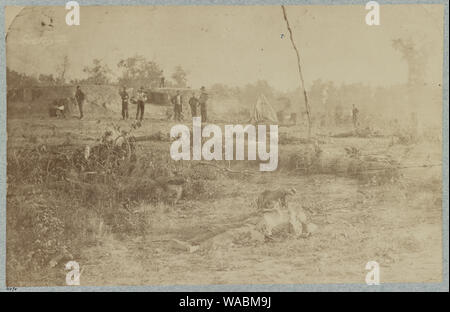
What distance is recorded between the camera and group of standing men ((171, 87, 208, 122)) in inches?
270

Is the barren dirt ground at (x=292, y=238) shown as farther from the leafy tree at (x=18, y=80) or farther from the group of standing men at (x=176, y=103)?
the leafy tree at (x=18, y=80)

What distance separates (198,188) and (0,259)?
264 centimetres

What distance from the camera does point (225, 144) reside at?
6859 mm

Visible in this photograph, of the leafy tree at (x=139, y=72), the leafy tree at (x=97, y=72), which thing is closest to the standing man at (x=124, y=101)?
the leafy tree at (x=139, y=72)

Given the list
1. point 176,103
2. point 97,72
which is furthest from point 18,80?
point 176,103

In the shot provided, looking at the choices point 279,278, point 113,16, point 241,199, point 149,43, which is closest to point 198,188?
point 241,199

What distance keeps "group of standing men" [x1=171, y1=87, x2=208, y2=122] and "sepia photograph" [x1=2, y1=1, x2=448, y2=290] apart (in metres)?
0.02

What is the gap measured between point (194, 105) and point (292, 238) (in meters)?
2.10

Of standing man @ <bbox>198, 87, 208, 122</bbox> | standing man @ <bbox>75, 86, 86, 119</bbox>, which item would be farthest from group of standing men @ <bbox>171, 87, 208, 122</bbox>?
standing man @ <bbox>75, 86, 86, 119</bbox>

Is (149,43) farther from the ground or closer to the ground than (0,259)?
farther from the ground

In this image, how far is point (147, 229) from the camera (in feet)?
22.1

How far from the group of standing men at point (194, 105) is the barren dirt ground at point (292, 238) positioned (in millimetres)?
233

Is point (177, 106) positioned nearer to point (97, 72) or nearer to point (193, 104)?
point (193, 104)

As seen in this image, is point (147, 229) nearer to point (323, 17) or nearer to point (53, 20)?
point (53, 20)
